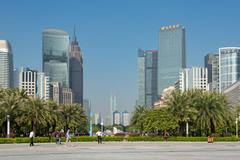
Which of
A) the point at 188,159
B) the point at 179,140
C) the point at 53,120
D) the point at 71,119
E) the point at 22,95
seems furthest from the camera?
the point at 71,119

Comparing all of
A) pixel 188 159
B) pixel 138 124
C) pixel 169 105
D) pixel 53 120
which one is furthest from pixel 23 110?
pixel 188 159

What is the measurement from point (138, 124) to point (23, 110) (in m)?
39.0

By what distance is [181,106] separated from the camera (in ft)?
278

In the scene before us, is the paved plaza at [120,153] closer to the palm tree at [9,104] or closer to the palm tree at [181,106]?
the palm tree at [9,104]

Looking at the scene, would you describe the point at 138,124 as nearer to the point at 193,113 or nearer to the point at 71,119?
the point at 71,119

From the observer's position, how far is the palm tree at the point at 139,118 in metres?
109

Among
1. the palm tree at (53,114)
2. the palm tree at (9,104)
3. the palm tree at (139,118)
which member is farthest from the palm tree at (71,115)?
the palm tree at (9,104)

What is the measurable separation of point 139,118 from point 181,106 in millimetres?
27653

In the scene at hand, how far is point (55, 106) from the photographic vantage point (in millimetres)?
95062

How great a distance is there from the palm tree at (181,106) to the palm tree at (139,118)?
21.4 meters

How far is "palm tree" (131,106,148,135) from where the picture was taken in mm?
109000

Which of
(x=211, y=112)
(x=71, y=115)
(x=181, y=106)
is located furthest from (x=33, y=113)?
(x=211, y=112)

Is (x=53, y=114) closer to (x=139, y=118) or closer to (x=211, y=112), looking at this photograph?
(x=139, y=118)

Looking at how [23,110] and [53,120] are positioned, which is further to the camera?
[53,120]
